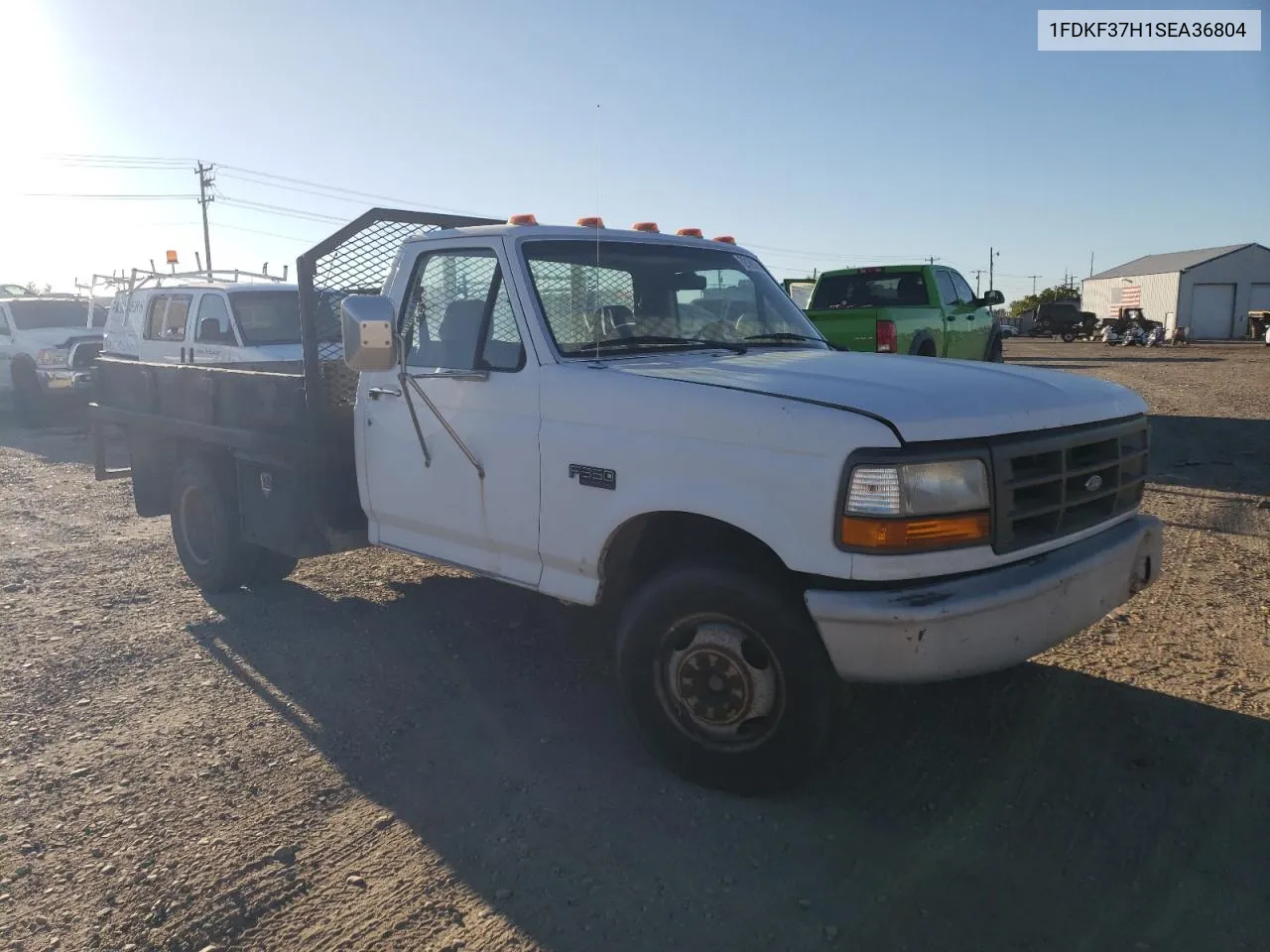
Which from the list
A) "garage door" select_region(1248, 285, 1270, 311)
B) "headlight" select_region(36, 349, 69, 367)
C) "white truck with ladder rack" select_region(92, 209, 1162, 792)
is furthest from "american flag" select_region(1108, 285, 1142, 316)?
"white truck with ladder rack" select_region(92, 209, 1162, 792)

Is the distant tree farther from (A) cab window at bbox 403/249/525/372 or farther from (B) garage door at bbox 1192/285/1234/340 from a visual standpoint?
(A) cab window at bbox 403/249/525/372

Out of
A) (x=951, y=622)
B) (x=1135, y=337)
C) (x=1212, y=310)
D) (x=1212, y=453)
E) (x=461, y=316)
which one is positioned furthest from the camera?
(x=1212, y=310)

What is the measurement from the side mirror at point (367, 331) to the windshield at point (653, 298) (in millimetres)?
646

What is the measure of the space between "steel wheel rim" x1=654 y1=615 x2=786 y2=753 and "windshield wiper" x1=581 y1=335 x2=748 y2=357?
1.24m

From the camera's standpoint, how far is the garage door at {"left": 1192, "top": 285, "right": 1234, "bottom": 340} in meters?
52.2

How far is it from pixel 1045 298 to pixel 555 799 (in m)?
83.7

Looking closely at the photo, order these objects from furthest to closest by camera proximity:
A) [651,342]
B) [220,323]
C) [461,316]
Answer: [220,323] → [461,316] → [651,342]

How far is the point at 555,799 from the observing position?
11.2 feet

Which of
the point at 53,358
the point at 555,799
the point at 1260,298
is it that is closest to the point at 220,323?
the point at 53,358

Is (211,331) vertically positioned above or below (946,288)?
below

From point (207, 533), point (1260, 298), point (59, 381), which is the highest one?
point (1260, 298)

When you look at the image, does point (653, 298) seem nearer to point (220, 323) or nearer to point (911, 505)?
point (911, 505)

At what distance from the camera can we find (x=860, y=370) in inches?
143

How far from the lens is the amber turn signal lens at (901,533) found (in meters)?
2.92
